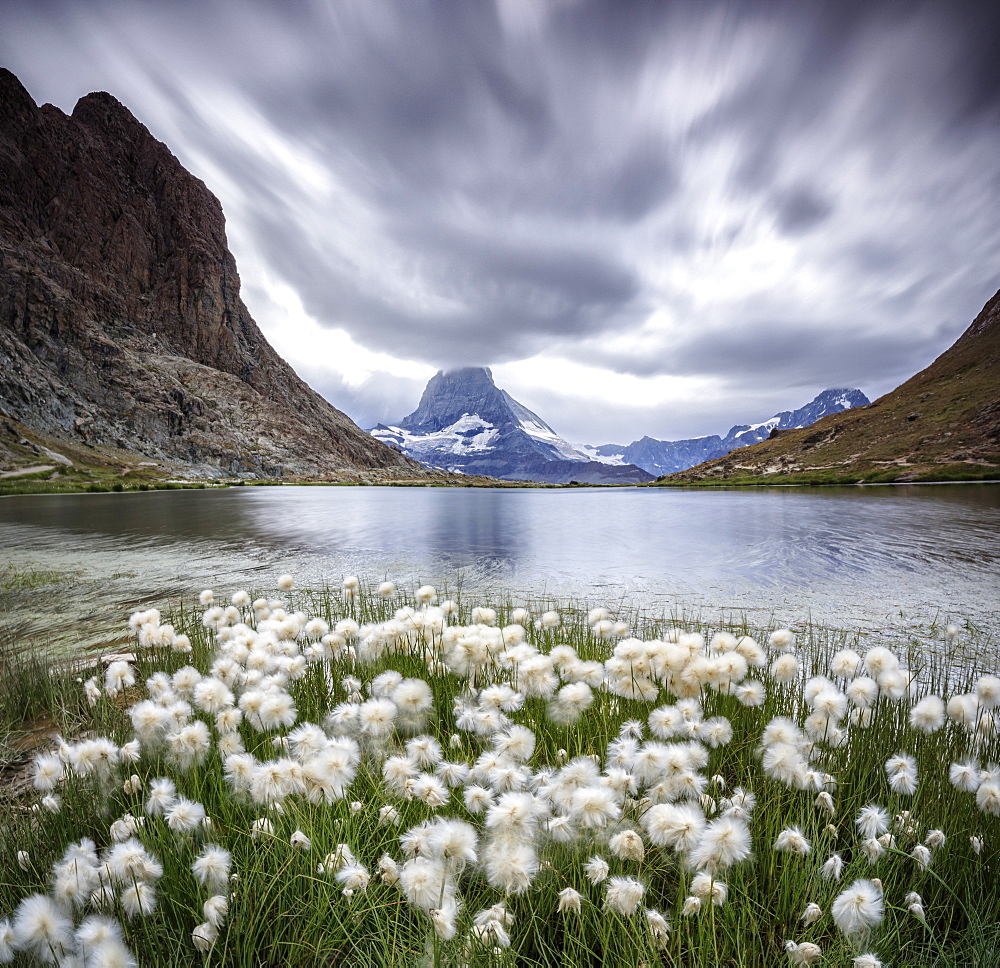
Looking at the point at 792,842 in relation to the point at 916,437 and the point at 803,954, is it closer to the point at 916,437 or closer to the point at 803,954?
the point at 803,954

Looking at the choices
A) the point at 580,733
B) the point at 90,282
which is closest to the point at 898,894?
the point at 580,733

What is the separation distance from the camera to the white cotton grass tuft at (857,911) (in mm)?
1969

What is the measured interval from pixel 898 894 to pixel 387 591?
5459mm

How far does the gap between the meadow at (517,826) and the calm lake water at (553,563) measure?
564 cm

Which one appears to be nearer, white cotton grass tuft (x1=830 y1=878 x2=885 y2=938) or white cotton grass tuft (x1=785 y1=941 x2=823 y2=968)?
white cotton grass tuft (x1=785 y1=941 x2=823 y2=968)

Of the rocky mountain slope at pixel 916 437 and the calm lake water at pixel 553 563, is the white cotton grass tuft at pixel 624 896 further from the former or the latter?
the rocky mountain slope at pixel 916 437

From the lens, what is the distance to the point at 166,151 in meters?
185

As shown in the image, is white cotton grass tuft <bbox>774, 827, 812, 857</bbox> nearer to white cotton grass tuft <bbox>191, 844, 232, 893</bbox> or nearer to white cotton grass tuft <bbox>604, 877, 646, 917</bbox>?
white cotton grass tuft <bbox>604, 877, 646, 917</bbox>

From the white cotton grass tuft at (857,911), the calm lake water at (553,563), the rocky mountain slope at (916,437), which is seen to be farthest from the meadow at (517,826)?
the rocky mountain slope at (916,437)

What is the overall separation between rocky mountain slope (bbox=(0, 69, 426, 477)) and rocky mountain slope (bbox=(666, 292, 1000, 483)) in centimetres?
11861

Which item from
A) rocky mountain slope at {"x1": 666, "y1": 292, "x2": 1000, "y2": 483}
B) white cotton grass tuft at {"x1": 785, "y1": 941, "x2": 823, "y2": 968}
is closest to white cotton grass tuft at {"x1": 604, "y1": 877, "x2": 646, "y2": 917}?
white cotton grass tuft at {"x1": 785, "y1": 941, "x2": 823, "y2": 968}

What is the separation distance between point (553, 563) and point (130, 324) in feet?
579

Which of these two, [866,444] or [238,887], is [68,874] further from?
[866,444]

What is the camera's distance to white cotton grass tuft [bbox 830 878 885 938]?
197 centimetres
